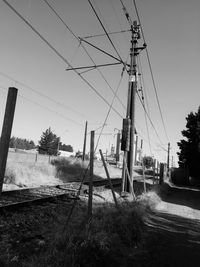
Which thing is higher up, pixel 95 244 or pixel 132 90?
pixel 132 90

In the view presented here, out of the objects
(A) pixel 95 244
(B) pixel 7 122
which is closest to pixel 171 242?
(A) pixel 95 244

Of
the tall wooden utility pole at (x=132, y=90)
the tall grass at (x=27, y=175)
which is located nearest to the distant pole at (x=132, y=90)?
the tall wooden utility pole at (x=132, y=90)

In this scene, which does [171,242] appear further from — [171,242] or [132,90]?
[132,90]

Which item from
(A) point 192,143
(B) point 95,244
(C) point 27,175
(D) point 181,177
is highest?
(A) point 192,143

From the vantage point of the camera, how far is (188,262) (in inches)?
222

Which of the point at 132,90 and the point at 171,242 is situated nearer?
the point at 171,242

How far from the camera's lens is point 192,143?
1206 inches

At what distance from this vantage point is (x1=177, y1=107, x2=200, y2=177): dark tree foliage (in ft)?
93.6

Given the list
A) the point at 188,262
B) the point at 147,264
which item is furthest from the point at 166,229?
the point at 147,264

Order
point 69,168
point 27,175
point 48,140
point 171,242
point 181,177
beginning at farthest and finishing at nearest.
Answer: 1. point 48,140
2. point 181,177
3. point 69,168
4. point 27,175
5. point 171,242

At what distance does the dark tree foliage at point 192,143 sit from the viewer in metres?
28.5

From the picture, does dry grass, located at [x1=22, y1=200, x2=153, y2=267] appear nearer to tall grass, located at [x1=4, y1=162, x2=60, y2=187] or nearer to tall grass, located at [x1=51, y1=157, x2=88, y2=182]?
tall grass, located at [x1=4, y1=162, x2=60, y2=187]

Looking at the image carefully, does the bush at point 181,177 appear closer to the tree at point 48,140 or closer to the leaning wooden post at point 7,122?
the leaning wooden post at point 7,122

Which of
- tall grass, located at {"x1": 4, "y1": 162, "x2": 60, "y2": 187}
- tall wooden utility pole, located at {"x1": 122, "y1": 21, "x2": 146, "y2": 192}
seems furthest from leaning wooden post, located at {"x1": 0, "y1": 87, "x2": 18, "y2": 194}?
tall grass, located at {"x1": 4, "y1": 162, "x2": 60, "y2": 187}
